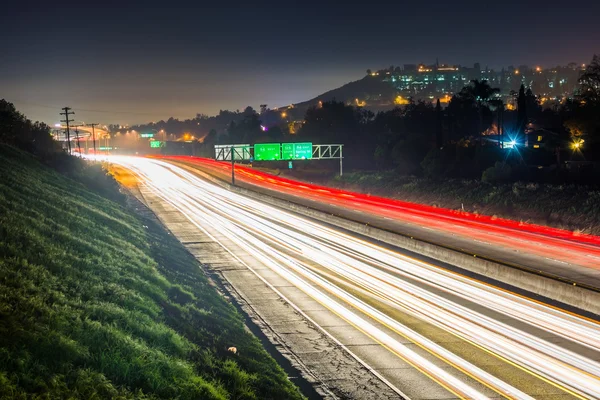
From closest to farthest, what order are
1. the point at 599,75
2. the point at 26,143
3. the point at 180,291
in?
the point at 180,291, the point at 26,143, the point at 599,75

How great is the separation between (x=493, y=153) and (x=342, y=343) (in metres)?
63.7

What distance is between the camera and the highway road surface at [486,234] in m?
30.0

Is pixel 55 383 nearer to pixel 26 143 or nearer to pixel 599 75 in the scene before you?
pixel 26 143

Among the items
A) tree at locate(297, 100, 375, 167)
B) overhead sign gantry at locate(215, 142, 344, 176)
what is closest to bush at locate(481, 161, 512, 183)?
overhead sign gantry at locate(215, 142, 344, 176)

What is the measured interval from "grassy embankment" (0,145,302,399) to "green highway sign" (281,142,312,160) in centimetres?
6106

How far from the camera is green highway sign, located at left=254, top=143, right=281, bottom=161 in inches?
3376

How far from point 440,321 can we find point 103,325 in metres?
11.4

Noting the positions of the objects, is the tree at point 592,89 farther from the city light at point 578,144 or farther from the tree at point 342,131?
the tree at point 342,131

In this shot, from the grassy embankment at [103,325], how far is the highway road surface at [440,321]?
4.07 meters

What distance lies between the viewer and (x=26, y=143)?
58.2m

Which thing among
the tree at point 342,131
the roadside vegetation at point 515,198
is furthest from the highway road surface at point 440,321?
the tree at point 342,131

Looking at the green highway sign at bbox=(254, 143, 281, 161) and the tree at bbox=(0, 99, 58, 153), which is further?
the green highway sign at bbox=(254, 143, 281, 161)

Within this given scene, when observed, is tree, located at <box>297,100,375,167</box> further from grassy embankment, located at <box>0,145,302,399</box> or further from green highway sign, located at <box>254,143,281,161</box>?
grassy embankment, located at <box>0,145,302,399</box>

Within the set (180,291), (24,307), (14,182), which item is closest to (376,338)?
(180,291)
